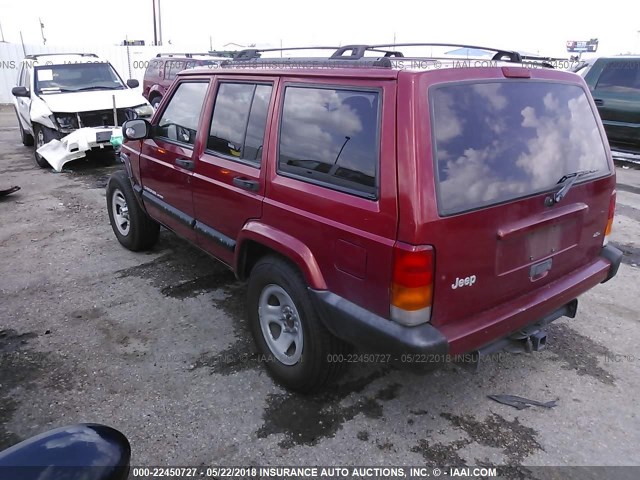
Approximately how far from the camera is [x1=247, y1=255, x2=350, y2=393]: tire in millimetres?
2635

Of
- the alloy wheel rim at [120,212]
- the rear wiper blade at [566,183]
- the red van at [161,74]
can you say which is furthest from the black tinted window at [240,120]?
the red van at [161,74]

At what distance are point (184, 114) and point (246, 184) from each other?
48.3 inches

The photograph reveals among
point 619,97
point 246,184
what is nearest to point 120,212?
point 246,184

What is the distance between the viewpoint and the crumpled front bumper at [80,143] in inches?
326

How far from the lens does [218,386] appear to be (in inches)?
119

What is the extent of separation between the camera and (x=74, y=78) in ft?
31.2

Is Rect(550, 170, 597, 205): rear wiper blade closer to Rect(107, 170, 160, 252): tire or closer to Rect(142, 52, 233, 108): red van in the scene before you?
Rect(107, 170, 160, 252): tire

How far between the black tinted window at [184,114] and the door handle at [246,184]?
30.0 inches

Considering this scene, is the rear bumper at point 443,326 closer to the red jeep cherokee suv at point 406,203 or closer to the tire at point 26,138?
the red jeep cherokee suv at point 406,203

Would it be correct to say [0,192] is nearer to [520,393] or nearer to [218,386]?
[218,386]

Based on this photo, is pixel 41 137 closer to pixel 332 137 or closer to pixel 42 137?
pixel 42 137

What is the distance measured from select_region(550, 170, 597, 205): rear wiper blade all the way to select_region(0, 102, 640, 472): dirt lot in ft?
3.74

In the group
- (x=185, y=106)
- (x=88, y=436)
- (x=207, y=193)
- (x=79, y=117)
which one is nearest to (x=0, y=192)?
(x=79, y=117)

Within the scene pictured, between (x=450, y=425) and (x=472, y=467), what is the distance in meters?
0.30
